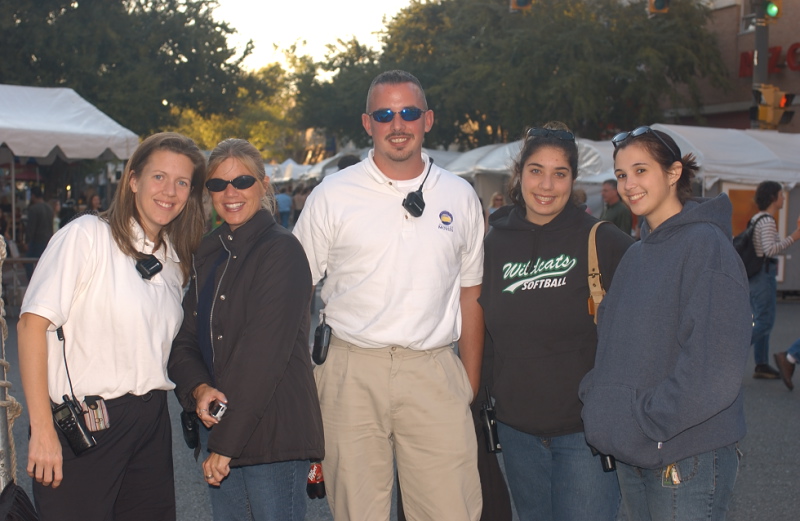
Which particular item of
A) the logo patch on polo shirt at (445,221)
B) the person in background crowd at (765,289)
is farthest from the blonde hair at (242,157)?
the person in background crowd at (765,289)

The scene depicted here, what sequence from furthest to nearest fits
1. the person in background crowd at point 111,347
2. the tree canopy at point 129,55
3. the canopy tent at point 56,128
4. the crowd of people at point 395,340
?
the tree canopy at point 129,55
the canopy tent at point 56,128
the person in background crowd at point 111,347
the crowd of people at point 395,340

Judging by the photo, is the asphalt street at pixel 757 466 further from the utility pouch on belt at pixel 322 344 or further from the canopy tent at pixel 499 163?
the canopy tent at pixel 499 163

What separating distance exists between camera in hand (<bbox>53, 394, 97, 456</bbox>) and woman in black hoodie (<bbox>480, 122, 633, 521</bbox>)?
5.37 feet

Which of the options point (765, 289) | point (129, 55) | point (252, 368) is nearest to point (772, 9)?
point (765, 289)

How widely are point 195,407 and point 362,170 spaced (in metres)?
1.21

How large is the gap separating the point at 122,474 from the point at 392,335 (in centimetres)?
114

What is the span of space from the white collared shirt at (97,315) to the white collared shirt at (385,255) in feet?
2.54

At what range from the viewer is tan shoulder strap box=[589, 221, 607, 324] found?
11.0 feet

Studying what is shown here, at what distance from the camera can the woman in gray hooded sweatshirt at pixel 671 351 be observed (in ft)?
8.52

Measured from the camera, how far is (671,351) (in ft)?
8.98

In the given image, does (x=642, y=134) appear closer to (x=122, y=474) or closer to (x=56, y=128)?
(x=122, y=474)

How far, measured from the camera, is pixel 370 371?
135 inches

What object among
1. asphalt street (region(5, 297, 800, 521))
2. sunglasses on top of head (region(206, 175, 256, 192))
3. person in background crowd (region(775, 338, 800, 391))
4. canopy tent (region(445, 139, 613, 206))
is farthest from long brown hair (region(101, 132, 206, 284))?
canopy tent (region(445, 139, 613, 206))

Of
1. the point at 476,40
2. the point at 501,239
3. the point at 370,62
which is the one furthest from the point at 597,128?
the point at 501,239
